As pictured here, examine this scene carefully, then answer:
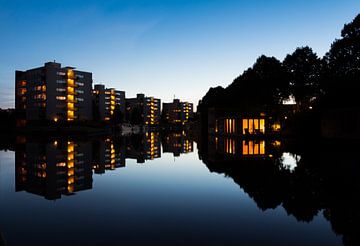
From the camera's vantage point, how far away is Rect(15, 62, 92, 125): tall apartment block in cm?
9231

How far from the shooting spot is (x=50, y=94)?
92.8m

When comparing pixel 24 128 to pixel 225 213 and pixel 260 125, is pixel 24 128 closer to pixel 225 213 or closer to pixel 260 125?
pixel 260 125

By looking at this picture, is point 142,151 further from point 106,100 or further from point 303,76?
point 106,100

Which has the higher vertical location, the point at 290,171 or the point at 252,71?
the point at 252,71

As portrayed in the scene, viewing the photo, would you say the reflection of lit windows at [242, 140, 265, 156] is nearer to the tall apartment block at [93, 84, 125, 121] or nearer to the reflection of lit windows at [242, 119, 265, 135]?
the reflection of lit windows at [242, 119, 265, 135]

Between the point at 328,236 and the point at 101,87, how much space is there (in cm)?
15009

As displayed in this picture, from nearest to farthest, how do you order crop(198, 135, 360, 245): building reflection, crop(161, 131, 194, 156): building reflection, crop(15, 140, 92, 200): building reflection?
1. crop(198, 135, 360, 245): building reflection
2. crop(15, 140, 92, 200): building reflection
3. crop(161, 131, 194, 156): building reflection

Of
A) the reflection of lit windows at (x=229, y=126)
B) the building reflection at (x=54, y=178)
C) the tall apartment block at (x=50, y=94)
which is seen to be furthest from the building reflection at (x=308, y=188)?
the tall apartment block at (x=50, y=94)

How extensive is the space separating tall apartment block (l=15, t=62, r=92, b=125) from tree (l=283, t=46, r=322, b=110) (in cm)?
6975

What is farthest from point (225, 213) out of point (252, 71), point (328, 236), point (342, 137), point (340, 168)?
point (252, 71)

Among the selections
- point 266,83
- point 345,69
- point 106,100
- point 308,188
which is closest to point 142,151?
point 308,188

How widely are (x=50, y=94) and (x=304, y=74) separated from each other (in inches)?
2907

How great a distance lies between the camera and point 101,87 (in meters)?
149

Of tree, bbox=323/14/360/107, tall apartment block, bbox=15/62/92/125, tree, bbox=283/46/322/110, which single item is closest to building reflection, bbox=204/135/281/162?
tree, bbox=323/14/360/107
